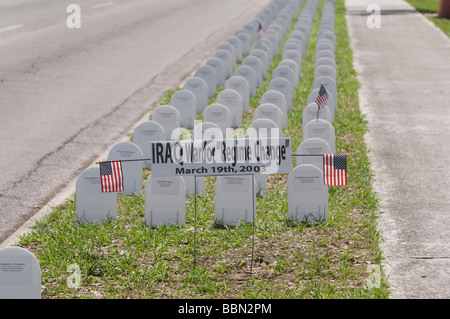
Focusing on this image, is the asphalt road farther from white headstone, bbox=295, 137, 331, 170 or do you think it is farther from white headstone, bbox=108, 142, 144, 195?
white headstone, bbox=295, 137, 331, 170

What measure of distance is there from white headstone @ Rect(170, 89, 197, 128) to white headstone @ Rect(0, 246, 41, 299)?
5814 mm

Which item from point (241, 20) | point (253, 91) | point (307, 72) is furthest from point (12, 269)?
point (241, 20)

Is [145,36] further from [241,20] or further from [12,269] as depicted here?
[12,269]

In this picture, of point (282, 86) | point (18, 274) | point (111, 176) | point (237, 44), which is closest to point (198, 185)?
point (111, 176)

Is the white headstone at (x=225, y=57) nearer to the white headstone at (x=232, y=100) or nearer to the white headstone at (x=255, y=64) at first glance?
the white headstone at (x=255, y=64)

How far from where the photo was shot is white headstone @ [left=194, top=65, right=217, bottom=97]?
42.0 feet

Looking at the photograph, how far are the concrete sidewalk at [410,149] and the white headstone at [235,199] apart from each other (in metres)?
1.24

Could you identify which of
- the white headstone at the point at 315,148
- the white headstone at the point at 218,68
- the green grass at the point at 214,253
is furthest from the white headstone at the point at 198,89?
the white headstone at the point at 315,148

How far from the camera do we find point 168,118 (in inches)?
388

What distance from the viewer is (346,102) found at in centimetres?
1280

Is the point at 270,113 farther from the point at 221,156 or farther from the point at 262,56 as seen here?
the point at 262,56

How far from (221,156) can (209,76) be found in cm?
676

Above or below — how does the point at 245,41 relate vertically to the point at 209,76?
above

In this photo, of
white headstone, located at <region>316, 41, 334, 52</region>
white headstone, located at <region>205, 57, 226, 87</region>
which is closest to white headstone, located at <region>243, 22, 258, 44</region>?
white headstone, located at <region>316, 41, 334, 52</region>
